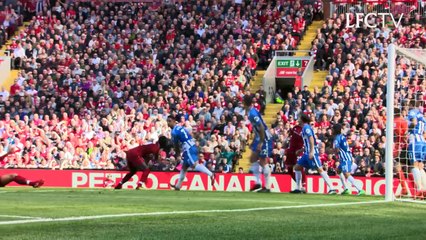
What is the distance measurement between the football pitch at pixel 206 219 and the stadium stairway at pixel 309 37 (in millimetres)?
20330

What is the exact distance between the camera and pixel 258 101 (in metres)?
33.1

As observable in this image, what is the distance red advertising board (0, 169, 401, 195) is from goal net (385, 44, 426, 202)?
567cm

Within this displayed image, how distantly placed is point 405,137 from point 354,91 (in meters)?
11.3

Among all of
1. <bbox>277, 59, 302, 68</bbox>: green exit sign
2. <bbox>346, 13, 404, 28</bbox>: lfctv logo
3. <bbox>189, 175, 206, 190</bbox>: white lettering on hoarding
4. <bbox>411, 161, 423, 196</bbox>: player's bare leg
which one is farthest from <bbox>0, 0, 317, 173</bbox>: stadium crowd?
<bbox>411, 161, 423, 196</bbox>: player's bare leg

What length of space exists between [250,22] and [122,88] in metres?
5.52

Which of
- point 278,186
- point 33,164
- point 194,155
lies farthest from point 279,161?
point 33,164

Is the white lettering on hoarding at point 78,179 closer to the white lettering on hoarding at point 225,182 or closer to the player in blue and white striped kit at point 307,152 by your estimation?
the white lettering on hoarding at point 225,182

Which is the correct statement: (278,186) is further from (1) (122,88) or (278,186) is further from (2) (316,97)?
(1) (122,88)

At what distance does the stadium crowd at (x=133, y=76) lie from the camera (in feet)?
105

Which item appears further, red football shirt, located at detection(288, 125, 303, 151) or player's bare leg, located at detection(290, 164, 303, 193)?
red football shirt, located at detection(288, 125, 303, 151)

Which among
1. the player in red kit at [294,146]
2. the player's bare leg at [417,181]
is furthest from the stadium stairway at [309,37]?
the player's bare leg at [417,181]

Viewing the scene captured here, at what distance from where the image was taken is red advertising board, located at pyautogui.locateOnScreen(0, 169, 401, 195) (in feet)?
88.1

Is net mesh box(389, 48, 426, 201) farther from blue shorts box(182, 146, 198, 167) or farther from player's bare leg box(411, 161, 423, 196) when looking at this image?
blue shorts box(182, 146, 198, 167)

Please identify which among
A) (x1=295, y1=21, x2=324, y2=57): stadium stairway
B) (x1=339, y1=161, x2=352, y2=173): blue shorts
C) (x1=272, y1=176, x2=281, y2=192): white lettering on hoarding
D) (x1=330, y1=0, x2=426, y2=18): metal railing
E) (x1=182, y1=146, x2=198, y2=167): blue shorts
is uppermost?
(x1=330, y1=0, x2=426, y2=18): metal railing
